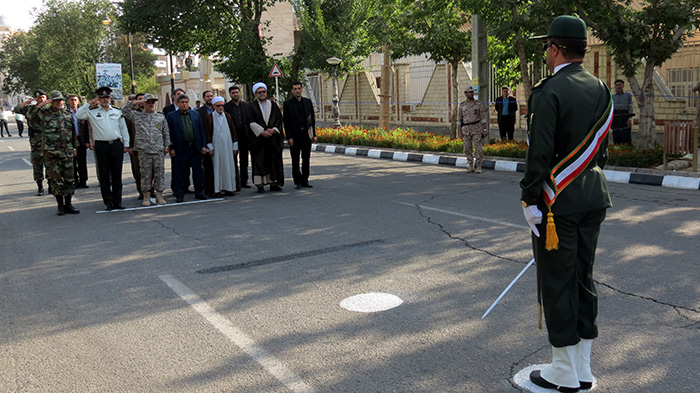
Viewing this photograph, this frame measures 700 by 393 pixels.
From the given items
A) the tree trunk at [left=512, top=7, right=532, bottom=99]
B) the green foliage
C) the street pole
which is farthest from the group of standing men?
the green foliage

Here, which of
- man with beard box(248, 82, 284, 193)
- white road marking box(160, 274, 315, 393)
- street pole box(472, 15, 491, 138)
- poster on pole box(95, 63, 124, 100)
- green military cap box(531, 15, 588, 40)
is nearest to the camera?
green military cap box(531, 15, 588, 40)

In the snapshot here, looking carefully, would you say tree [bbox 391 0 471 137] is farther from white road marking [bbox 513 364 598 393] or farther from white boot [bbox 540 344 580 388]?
white boot [bbox 540 344 580 388]

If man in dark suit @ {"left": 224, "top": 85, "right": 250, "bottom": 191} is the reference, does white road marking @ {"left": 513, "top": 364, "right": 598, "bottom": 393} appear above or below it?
below

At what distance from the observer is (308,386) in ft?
12.8

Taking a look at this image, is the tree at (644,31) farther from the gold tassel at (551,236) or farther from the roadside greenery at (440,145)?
the gold tassel at (551,236)

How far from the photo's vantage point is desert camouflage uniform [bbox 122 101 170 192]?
10969 millimetres

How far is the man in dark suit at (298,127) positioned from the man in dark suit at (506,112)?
9.40 metres

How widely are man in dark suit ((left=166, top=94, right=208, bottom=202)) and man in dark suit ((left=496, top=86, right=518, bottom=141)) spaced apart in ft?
36.9

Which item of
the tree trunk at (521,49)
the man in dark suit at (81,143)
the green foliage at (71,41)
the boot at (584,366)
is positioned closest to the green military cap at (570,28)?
the boot at (584,366)

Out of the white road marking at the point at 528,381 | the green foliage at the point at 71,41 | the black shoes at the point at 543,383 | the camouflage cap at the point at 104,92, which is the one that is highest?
the green foliage at the point at 71,41

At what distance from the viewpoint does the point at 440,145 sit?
1880cm

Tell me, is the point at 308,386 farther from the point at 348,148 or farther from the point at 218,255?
the point at 348,148

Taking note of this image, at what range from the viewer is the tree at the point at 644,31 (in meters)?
13.3

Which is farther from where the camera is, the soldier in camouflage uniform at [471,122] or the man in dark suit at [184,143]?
the soldier in camouflage uniform at [471,122]
